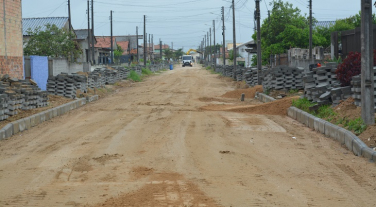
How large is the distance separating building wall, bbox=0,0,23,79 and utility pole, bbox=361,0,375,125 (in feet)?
49.9

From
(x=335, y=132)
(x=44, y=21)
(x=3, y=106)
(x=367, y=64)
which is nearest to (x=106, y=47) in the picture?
(x=44, y=21)

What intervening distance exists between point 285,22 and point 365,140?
37272 mm

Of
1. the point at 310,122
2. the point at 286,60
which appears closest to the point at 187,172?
the point at 310,122

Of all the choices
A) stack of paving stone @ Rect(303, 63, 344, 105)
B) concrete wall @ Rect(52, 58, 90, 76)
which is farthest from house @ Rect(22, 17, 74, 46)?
stack of paving stone @ Rect(303, 63, 344, 105)

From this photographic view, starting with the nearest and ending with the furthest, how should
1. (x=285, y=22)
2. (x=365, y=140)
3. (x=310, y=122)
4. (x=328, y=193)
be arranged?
(x=328, y=193) < (x=365, y=140) < (x=310, y=122) < (x=285, y=22)

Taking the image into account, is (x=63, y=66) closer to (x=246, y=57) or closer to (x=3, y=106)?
(x=3, y=106)

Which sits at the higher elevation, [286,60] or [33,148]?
[286,60]

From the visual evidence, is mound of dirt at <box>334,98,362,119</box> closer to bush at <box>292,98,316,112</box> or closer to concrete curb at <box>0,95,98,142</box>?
bush at <box>292,98,316,112</box>

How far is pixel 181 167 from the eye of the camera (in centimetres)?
802

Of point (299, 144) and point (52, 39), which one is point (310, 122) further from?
point (52, 39)

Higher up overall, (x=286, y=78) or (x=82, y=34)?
(x=82, y=34)

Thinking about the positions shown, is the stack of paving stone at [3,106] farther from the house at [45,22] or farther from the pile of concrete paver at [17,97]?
the house at [45,22]

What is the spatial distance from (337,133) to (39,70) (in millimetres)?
16819

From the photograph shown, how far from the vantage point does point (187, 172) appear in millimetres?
7645
